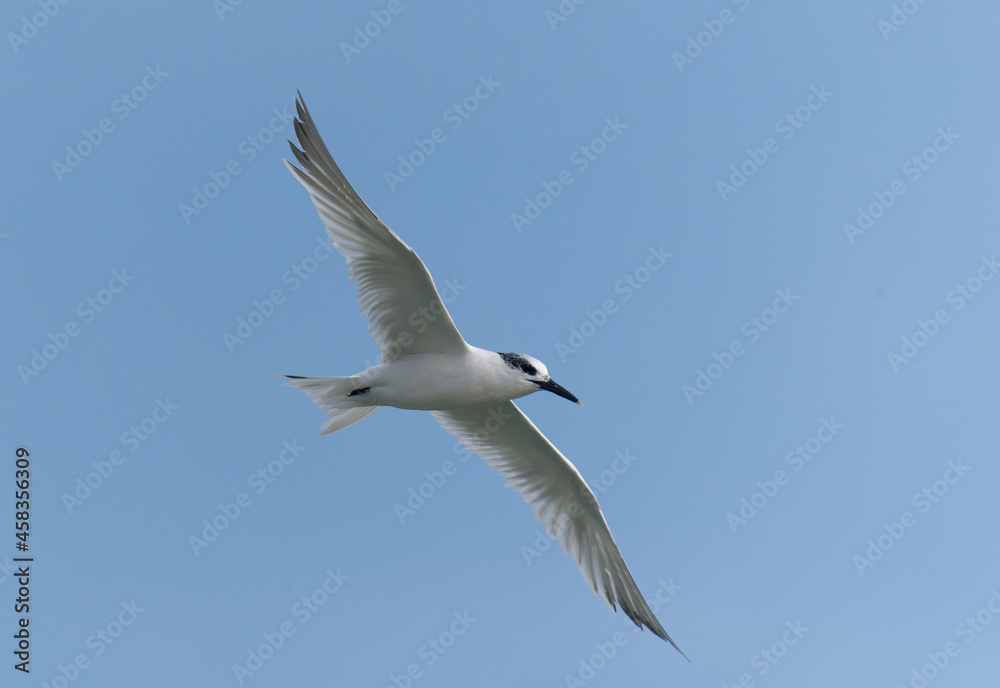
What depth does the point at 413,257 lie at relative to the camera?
31.4 ft

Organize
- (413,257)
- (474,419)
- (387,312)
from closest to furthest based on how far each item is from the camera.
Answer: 1. (413,257)
2. (387,312)
3. (474,419)

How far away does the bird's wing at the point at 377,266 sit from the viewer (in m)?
9.69

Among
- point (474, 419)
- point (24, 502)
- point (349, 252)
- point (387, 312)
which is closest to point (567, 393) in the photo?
point (474, 419)

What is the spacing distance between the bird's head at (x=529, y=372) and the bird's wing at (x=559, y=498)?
49.4 inches

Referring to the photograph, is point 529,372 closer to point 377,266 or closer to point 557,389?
point 557,389

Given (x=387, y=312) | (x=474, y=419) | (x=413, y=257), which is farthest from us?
(x=474, y=419)

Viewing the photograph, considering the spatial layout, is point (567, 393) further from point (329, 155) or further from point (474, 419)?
point (329, 155)

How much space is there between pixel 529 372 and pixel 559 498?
259cm

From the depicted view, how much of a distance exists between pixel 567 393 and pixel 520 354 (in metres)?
0.79

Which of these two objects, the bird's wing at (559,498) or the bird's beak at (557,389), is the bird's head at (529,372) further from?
the bird's wing at (559,498)

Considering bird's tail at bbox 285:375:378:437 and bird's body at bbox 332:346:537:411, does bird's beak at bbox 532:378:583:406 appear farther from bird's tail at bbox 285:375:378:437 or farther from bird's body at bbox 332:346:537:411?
bird's tail at bbox 285:375:378:437

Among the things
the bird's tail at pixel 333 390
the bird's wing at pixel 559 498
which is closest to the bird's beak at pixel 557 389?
the bird's wing at pixel 559 498

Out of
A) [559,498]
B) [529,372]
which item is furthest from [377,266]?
[559,498]

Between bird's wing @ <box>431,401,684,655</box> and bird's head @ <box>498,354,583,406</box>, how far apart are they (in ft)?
4.12
